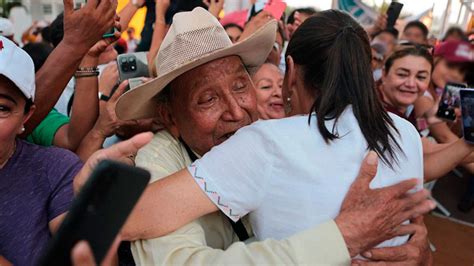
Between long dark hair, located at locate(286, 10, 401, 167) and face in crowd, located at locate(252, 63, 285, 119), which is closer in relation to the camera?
long dark hair, located at locate(286, 10, 401, 167)

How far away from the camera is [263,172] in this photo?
1116mm

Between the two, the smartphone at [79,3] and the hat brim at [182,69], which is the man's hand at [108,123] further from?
the smartphone at [79,3]

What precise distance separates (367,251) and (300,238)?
24cm

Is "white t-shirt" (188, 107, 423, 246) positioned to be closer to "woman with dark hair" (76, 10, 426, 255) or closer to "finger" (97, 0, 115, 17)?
"woman with dark hair" (76, 10, 426, 255)

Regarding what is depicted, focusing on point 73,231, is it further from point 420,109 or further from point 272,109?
point 420,109

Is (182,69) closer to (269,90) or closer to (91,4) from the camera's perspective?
(91,4)

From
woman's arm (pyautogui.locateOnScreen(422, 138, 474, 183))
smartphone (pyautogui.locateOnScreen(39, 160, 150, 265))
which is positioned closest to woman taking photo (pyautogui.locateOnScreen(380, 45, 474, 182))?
woman's arm (pyautogui.locateOnScreen(422, 138, 474, 183))

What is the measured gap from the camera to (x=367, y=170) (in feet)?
3.65

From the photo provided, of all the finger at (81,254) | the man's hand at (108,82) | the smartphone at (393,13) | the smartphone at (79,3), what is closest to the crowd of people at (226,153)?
the finger at (81,254)

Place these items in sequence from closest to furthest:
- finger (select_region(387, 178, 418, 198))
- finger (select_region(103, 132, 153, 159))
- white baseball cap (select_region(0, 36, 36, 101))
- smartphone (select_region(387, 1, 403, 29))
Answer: finger (select_region(103, 132, 153, 159))
finger (select_region(387, 178, 418, 198))
white baseball cap (select_region(0, 36, 36, 101))
smartphone (select_region(387, 1, 403, 29))

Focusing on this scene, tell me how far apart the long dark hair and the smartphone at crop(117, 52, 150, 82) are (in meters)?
1.22

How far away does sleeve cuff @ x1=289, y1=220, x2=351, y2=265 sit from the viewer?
1057 mm

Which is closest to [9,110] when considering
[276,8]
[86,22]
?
[86,22]

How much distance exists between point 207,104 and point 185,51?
22cm
